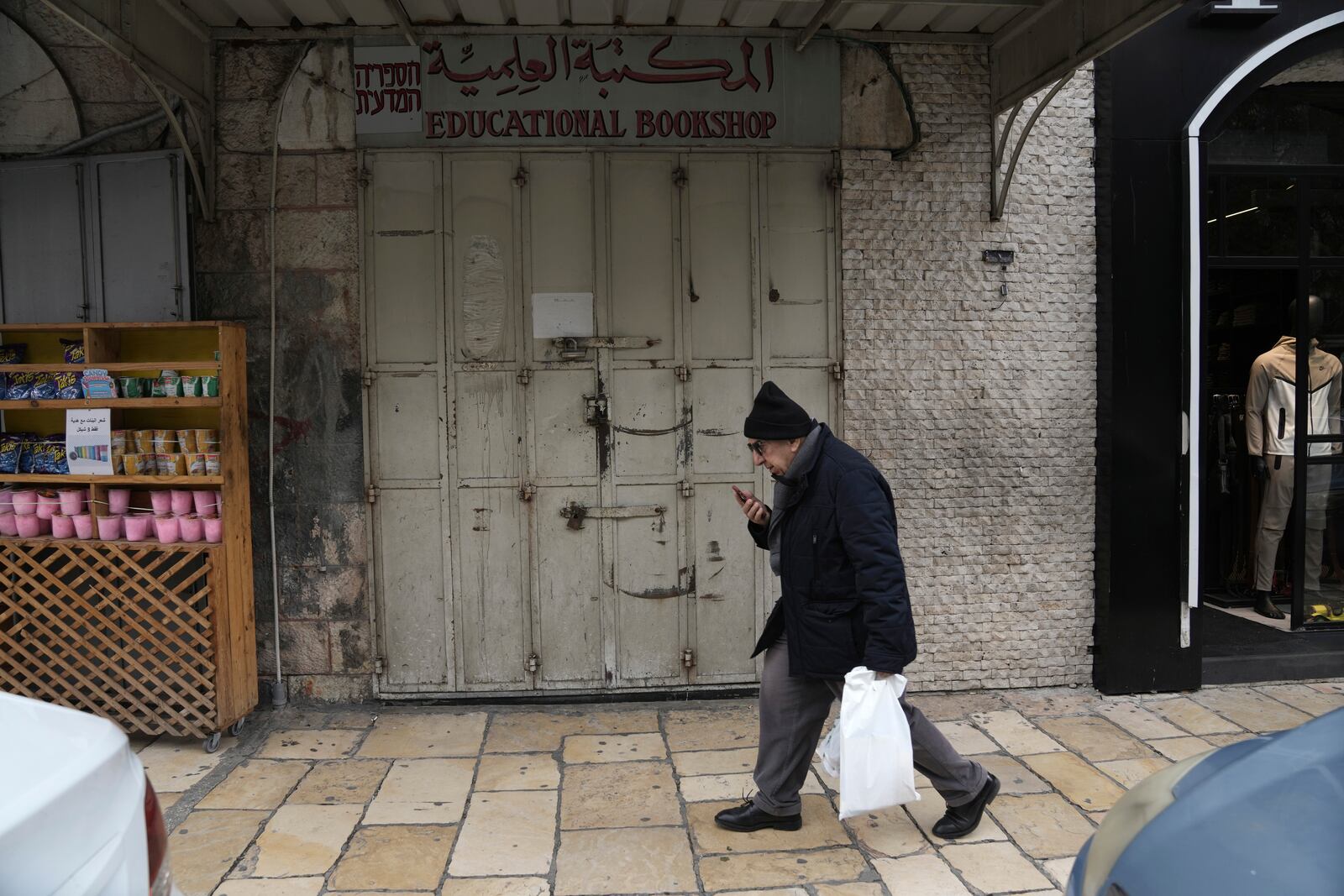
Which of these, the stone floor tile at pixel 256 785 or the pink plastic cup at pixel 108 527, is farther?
the pink plastic cup at pixel 108 527

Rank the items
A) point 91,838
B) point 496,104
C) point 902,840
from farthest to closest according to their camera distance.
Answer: point 496,104, point 902,840, point 91,838

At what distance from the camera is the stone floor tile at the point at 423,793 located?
417cm

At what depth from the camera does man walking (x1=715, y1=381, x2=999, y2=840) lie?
3535mm

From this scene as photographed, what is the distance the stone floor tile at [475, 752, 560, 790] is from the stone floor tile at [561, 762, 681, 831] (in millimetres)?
96

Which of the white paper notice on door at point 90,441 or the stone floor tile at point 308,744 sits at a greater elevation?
the white paper notice on door at point 90,441

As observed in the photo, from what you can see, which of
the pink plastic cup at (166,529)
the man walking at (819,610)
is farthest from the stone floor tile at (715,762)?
the pink plastic cup at (166,529)

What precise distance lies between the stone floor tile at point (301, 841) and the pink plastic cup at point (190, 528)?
60.4 inches

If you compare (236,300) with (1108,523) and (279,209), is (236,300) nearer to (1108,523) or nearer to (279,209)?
(279,209)

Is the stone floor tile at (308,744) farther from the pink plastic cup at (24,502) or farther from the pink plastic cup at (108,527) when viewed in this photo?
the pink plastic cup at (24,502)

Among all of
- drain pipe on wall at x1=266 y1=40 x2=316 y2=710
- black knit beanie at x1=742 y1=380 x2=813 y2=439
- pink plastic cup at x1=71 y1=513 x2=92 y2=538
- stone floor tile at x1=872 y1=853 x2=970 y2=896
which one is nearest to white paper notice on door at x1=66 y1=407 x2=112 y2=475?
pink plastic cup at x1=71 y1=513 x2=92 y2=538

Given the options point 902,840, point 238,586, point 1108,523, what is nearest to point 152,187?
point 238,586

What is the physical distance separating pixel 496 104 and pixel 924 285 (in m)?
2.78

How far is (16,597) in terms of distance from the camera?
16.6 feet

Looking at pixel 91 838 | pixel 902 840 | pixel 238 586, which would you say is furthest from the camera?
pixel 238 586
